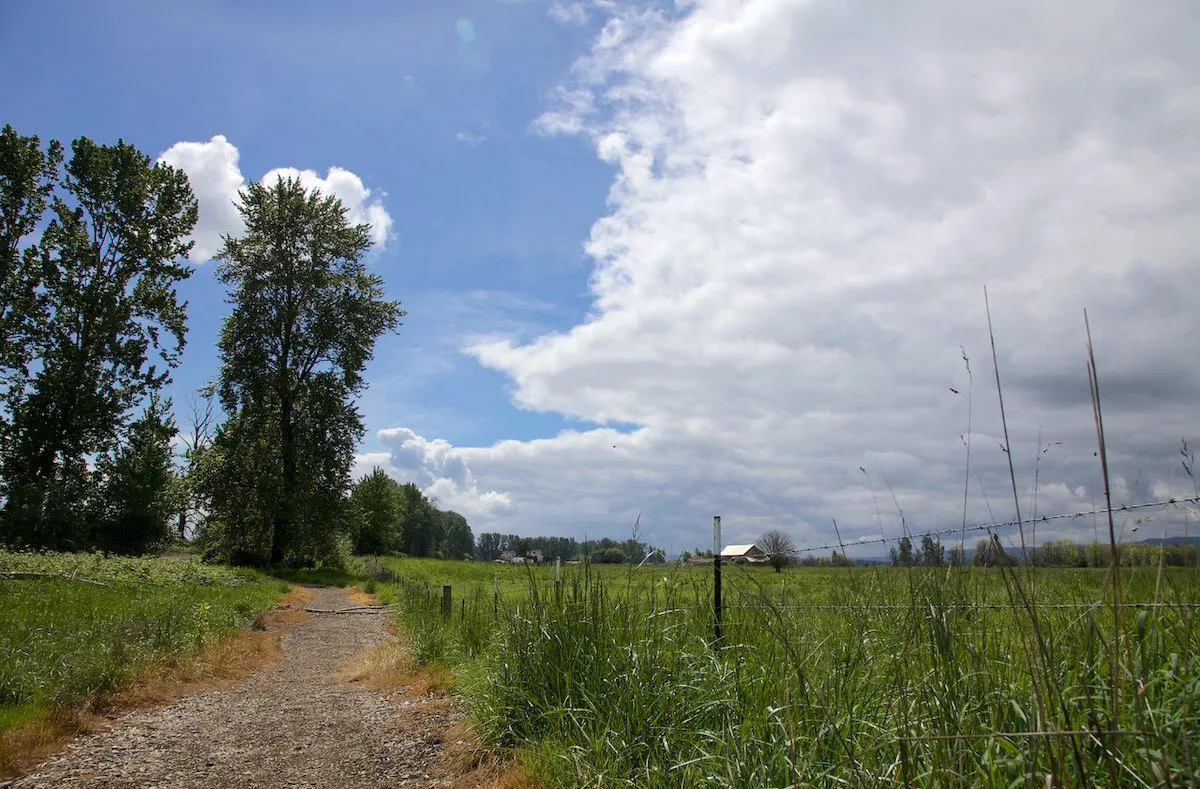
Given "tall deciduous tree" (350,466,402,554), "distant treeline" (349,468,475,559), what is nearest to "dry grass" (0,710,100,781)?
"distant treeline" (349,468,475,559)

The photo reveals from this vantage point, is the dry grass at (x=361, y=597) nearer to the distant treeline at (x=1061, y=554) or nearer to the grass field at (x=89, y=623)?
the grass field at (x=89, y=623)

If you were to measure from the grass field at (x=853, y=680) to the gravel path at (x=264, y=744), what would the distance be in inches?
30.7

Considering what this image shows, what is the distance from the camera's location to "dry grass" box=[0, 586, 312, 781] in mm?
5535

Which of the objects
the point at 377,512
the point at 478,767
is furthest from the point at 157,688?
the point at 377,512

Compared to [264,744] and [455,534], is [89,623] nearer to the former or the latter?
[264,744]

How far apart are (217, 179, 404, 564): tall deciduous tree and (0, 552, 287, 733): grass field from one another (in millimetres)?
11939

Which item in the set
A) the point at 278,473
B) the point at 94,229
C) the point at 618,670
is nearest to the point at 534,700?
the point at 618,670

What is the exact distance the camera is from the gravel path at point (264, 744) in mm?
5410

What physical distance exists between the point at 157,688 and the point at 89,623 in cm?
257

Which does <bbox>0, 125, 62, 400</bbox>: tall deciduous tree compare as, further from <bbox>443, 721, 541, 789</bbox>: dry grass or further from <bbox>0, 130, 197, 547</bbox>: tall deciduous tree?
<bbox>443, 721, 541, 789</bbox>: dry grass

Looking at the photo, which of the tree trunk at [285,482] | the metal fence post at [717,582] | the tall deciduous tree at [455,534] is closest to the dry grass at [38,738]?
the metal fence post at [717,582]

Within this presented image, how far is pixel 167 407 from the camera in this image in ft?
108

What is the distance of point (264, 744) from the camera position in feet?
21.1

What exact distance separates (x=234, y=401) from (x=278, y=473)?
12.9ft
